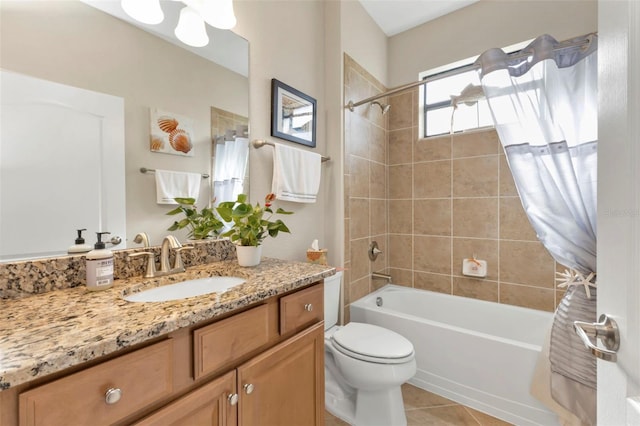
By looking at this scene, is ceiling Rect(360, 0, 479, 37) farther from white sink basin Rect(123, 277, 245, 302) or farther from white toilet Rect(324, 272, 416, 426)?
white toilet Rect(324, 272, 416, 426)

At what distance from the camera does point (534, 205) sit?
1.46m

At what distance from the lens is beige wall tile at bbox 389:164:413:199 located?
256 centimetres

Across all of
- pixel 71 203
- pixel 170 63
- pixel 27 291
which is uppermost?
pixel 170 63

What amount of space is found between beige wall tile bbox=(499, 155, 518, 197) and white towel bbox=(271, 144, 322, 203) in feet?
4.77

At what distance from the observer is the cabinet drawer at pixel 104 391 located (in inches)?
18.0

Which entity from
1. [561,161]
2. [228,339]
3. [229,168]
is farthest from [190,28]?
[561,161]

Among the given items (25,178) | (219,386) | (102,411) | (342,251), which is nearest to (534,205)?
(342,251)

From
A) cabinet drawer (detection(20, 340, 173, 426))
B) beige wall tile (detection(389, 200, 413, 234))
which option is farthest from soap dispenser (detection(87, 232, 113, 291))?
beige wall tile (detection(389, 200, 413, 234))

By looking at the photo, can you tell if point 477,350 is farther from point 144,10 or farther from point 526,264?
point 144,10

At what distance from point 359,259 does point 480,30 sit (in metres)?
2.11

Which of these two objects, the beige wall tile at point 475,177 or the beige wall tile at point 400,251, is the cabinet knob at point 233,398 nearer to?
the beige wall tile at point 400,251

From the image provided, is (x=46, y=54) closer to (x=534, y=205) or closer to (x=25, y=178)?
(x=25, y=178)

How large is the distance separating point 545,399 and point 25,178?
2354 millimetres

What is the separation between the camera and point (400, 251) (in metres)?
2.62
